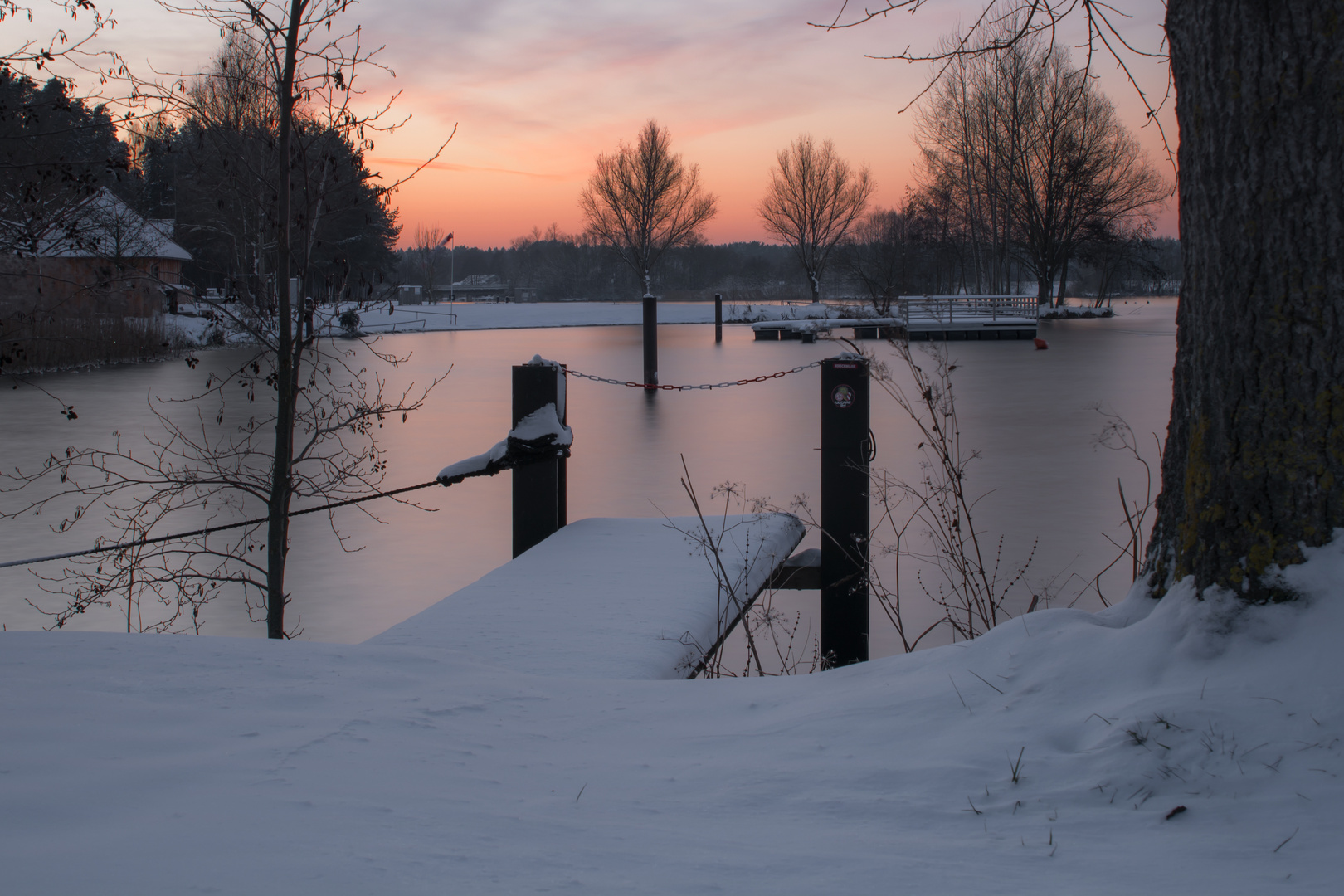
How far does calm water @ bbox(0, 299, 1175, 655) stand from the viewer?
6141mm

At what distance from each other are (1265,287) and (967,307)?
112 ft

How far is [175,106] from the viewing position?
13.2 ft

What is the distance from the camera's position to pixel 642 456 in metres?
11.0

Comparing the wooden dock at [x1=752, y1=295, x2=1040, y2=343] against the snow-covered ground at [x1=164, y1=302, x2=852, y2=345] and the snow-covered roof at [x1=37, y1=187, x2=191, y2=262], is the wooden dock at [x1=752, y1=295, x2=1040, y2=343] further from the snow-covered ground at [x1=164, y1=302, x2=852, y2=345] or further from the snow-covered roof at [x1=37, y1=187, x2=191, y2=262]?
the snow-covered roof at [x1=37, y1=187, x2=191, y2=262]

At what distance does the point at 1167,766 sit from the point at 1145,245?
181 feet

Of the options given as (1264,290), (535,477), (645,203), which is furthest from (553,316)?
(1264,290)

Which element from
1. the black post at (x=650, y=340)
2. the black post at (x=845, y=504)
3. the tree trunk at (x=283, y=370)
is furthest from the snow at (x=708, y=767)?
the black post at (x=650, y=340)

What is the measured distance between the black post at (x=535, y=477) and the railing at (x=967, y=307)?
89.2 ft

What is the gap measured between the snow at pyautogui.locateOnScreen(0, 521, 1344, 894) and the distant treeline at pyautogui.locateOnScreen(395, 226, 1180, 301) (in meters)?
56.1

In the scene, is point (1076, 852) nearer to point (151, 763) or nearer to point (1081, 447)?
point (151, 763)

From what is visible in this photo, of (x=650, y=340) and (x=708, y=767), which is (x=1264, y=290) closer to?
(x=708, y=767)

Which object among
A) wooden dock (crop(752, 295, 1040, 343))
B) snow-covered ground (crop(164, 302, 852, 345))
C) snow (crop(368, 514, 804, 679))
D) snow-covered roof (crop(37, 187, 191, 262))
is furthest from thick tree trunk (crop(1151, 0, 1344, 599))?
snow-covered ground (crop(164, 302, 852, 345))

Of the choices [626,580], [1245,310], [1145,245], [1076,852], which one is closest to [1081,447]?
[626,580]

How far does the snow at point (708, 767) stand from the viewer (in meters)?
1.64
